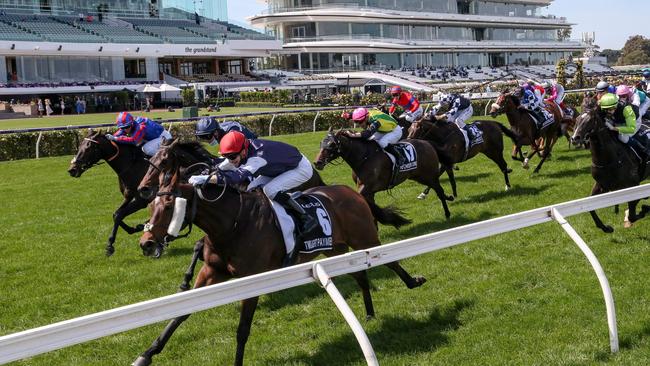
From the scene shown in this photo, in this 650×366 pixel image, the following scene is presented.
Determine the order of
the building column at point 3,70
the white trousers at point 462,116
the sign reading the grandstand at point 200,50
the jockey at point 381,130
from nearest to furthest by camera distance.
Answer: the jockey at point 381,130
the white trousers at point 462,116
the building column at point 3,70
the sign reading the grandstand at point 200,50

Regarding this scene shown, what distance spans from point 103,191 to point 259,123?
9327 mm

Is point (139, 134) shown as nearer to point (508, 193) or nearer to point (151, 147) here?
point (151, 147)

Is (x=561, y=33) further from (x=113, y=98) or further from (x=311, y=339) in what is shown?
(x=311, y=339)

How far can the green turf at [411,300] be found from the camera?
4496 millimetres

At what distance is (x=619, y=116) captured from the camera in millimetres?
7238

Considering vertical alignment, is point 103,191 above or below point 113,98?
below

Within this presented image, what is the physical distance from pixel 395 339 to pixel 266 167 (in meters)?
1.61

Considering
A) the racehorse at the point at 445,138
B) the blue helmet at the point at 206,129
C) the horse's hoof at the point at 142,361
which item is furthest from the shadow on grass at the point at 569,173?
the horse's hoof at the point at 142,361

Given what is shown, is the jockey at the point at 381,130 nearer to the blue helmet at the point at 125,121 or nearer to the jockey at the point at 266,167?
the blue helmet at the point at 125,121

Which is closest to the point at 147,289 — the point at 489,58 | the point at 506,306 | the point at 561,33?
the point at 506,306

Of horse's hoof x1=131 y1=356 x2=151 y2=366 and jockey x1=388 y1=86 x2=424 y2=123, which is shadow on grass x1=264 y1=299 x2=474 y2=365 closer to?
horse's hoof x1=131 y1=356 x2=151 y2=366

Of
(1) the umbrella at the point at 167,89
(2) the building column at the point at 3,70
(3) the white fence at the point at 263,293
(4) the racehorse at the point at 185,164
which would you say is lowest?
(3) the white fence at the point at 263,293

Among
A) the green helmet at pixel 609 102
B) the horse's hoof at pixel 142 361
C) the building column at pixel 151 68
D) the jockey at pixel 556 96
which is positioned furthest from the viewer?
the building column at pixel 151 68

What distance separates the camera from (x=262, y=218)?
454 cm
